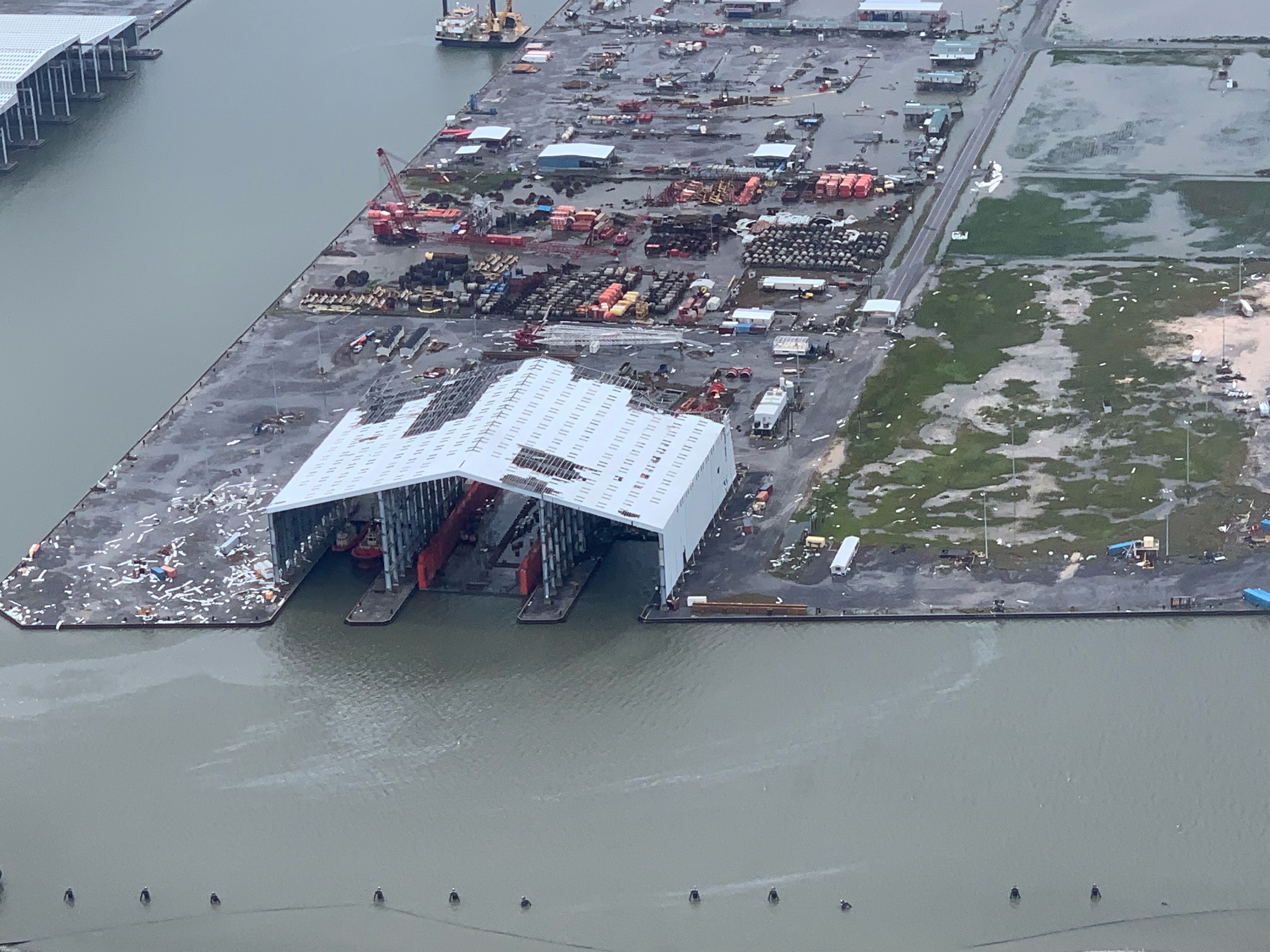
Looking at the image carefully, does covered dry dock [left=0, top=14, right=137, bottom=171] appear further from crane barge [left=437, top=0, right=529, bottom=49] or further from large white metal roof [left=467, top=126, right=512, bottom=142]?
large white metal roof [left=467, top=126, right=512, bottom=142]

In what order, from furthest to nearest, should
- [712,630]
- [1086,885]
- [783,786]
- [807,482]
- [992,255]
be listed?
1. [992,255]
2. [807,482]
3. [712,630]
4. [783,786]
5. [1086,885]

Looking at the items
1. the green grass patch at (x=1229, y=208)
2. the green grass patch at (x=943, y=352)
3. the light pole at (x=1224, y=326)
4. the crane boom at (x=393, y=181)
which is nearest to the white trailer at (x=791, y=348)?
the green grass patch at (x=943, y=352)

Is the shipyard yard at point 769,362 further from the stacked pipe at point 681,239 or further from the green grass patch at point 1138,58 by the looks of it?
the green grass patch at point 1138,58

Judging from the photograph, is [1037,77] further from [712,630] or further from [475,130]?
[712,630]

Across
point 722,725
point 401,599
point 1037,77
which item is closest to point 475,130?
point 1037,77

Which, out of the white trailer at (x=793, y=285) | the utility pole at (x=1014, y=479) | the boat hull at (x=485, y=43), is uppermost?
the utility pole at (x=1014, y=479)

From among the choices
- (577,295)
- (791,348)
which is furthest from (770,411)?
(577,295)

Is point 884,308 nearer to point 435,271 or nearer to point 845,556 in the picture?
point 435,271
